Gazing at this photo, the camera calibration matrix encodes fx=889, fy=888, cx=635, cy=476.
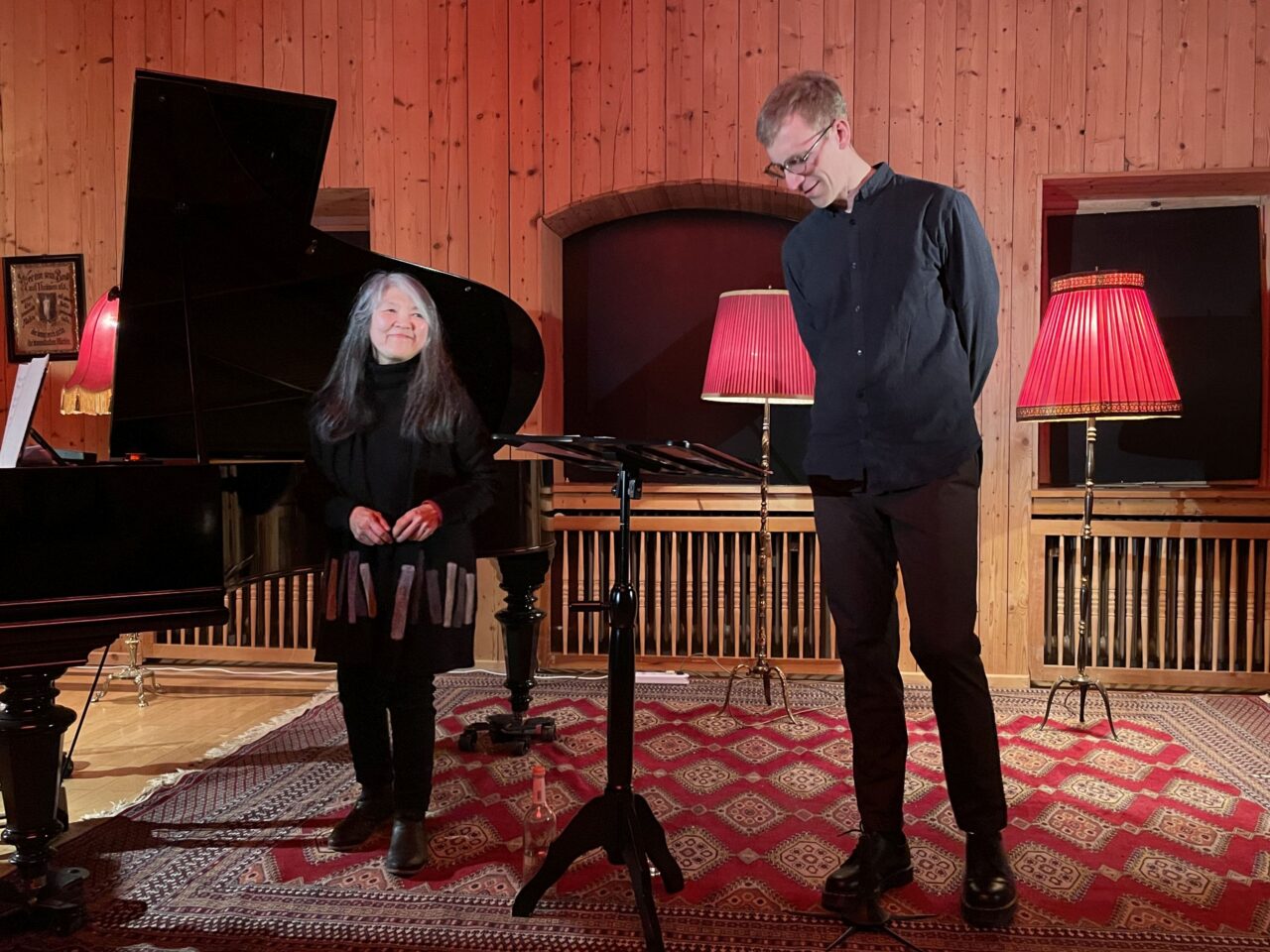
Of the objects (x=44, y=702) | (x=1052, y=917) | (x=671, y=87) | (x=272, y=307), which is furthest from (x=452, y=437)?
(x=671, y=87)

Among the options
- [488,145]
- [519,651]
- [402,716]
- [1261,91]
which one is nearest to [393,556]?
[402,716]

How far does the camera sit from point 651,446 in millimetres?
1513

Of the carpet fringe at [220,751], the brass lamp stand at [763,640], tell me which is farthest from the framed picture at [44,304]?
the brass lamp stand at [763,640]

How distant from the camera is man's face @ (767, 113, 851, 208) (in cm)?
170

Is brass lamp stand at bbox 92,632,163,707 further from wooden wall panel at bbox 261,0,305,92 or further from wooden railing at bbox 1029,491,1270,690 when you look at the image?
wooden railing at bbox 1029,491,1270,690

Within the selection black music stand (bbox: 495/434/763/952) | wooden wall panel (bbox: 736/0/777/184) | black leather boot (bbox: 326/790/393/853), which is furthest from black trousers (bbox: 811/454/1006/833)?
wooden wall panel (bbox: 736/0/777/184)

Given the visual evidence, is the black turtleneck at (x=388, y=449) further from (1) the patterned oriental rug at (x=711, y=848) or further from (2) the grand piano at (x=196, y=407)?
(1) the patterned oriental rug at (x=711, y=848)

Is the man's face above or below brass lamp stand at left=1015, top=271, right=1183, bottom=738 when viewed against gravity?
above

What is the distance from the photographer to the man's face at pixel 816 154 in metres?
1.70

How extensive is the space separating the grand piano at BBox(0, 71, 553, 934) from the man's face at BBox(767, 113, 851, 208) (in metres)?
1.12

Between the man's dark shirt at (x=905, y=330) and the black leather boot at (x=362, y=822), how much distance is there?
1.43 m

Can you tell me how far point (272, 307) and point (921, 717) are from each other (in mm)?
2685

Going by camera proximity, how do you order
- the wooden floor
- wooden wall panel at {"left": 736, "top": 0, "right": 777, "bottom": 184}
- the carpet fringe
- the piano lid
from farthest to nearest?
1. wooden wall panel at {"left": 736, "top": 0, "right": 777, "bottom": 184}
2. the wooden floor
3. the carpet fringe
4. the piano lid

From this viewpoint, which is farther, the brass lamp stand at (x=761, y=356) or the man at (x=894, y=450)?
the brass lamp stand at (x=761, y=356)
